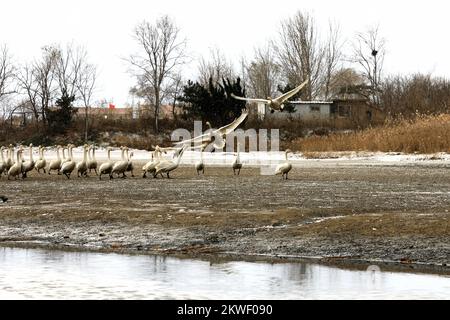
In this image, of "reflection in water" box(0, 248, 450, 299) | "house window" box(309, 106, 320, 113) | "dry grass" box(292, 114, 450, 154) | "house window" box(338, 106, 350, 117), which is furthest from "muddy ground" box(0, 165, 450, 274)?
"house window" box(338, 106, 350, 117)

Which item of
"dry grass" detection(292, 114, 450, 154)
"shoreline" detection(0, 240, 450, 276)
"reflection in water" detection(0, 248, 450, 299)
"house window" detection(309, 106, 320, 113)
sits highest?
"house window" detection(309, 106, 320, 113)

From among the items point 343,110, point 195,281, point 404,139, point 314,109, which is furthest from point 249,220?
point 343,110

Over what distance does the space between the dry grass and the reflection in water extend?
2998 cm

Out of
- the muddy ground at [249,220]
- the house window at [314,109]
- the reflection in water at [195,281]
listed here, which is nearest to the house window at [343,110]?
the house window at [314,109]

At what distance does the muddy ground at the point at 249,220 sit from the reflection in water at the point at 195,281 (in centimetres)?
88

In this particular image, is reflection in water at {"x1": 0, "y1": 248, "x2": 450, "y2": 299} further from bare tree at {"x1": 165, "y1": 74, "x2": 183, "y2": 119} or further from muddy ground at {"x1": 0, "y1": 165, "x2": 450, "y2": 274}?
bare tree at {"x1": 165, "y1": 74, "x2": 183, "y2": 119}

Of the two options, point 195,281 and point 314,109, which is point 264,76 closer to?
point 314,109

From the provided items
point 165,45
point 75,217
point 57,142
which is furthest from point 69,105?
point 75,217

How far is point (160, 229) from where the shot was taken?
1514 centimetres

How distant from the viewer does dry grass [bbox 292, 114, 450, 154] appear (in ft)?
134

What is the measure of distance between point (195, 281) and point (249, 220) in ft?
16.3

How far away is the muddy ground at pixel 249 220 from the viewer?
42.1 ft

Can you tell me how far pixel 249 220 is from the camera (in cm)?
1551
